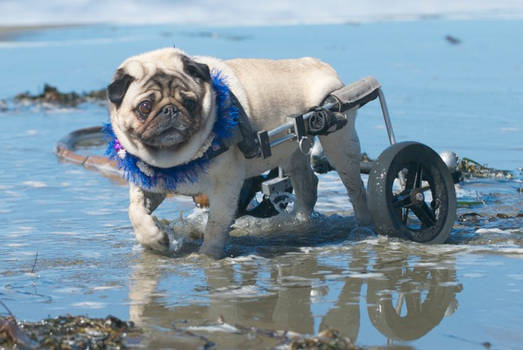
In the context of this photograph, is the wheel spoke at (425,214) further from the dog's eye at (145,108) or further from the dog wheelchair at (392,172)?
the dog's eye at (145,108)

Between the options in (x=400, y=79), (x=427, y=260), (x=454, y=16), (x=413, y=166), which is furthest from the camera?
(x=454, y=16)

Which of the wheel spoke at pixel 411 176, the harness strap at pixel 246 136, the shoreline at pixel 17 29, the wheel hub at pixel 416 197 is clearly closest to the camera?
the harness strap at pixel 246 136

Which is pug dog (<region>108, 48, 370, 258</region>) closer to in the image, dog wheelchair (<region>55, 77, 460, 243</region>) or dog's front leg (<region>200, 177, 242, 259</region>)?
dog's front leg (<region>200, 177, 242, 259</region>)

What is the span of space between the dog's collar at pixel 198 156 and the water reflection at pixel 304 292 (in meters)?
0.51

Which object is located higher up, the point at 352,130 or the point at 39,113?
the point at 352,130

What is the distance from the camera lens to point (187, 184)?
6.55 metres

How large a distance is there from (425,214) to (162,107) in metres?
2.06

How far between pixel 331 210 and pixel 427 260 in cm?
204

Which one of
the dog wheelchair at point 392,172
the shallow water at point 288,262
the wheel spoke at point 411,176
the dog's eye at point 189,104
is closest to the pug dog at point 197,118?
the dog's eye at point 189,104

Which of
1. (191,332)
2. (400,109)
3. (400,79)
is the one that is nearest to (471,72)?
(400,79)

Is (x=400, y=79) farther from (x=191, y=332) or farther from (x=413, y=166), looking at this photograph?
(x=191, y=332)

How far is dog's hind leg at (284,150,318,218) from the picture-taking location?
802 cm

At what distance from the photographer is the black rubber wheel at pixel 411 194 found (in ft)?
22.2

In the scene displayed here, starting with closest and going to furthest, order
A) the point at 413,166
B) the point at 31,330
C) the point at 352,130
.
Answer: the point at 31,330 → the point at 413,166 → the point at 352,130
